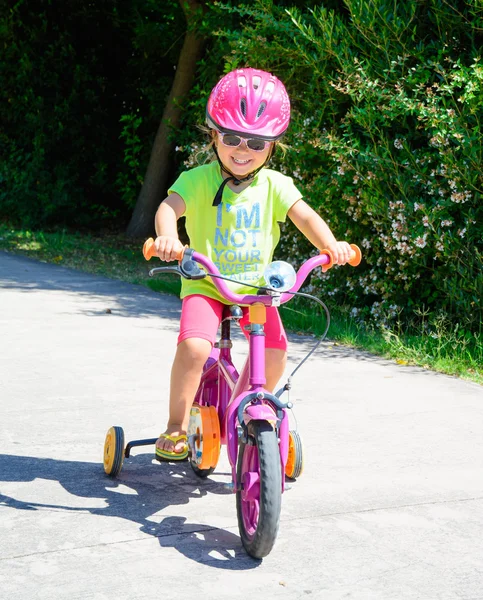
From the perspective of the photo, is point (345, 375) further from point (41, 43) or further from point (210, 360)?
point (41, 43)

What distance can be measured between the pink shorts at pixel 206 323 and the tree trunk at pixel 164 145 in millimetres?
7960

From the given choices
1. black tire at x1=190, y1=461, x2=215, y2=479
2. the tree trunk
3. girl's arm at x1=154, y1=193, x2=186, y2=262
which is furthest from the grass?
girl's arm at x1=154, y1=193, x2=186, y2=262

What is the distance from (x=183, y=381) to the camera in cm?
395

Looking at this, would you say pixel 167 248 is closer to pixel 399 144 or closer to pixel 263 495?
pixel 263 495

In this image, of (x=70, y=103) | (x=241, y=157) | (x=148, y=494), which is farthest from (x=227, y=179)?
(x=70, y=103)

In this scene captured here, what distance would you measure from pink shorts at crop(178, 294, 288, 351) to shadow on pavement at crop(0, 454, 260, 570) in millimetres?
691

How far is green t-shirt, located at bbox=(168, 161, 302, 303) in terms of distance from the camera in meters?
3.89

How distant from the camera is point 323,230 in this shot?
3.92m

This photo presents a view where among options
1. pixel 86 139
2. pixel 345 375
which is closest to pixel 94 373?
pixel 345 375

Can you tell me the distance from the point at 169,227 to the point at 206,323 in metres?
0.41

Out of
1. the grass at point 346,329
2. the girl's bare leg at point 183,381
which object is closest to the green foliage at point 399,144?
the grass at point 346,329

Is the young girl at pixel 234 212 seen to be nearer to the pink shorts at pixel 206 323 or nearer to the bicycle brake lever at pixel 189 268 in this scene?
the pink shorts at pixel 206 323

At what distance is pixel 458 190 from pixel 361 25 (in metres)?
1.43

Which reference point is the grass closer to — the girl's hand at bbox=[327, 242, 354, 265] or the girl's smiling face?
the girl's hand at bbox=[327, 242, 354, 265]
